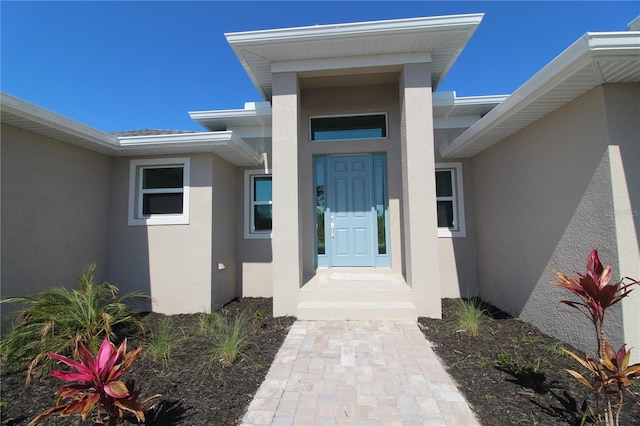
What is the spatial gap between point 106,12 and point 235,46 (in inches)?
124

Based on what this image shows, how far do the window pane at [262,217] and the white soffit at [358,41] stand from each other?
124 inches

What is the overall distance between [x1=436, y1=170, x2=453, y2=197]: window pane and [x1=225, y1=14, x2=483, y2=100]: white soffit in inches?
88.6

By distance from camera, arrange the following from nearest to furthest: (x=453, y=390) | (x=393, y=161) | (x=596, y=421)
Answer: (x=596, y=421) < (x=453, y=390) < (x=393, y=161)

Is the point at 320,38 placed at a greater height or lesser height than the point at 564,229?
greater

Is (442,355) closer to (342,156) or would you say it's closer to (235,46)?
(342,156)

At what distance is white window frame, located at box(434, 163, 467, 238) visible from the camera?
651 cm

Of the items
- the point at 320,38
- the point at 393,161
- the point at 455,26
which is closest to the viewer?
the point at 455,26

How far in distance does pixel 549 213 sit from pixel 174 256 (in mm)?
6663

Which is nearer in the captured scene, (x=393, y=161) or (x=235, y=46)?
(x=235, y=46)

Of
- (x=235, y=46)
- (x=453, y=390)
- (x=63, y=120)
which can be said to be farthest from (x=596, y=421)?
(x=63, y=120)

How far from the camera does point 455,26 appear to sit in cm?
447

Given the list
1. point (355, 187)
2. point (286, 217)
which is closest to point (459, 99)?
point (355, 187)

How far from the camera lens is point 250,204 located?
7.12 meters

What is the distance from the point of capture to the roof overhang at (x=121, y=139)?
4267 millimetres
